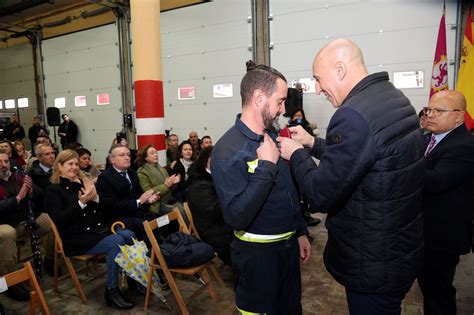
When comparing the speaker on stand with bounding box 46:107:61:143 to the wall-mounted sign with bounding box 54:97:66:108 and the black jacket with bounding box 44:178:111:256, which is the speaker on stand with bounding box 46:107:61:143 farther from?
the black jacket with bounding box 44:178:111:256

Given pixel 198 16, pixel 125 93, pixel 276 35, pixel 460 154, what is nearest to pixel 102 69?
pixel 125 93

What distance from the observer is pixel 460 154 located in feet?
5.96

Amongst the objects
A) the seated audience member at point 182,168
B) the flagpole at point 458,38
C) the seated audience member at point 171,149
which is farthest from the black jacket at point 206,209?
the flagpole at point 458,38

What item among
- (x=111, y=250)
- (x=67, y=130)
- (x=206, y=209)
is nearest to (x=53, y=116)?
(x=67, y=130)

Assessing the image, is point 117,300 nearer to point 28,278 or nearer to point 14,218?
point 28,278

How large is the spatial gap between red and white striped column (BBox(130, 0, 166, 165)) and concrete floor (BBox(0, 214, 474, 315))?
80.2 inches

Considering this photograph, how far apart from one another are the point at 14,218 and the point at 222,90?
186 inches

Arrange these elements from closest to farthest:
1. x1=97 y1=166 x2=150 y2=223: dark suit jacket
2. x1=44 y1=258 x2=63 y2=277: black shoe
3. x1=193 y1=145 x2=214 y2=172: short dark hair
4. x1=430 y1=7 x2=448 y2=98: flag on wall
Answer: x1=193 y1=145 x2=214 y2=172: short dark hair
x1=97 y1=166 x2=150 y2=223: dark suit jacket
x1=44 y1=258 x2=63 y2=277: black shoe
x1=430 y1=7 x2=448 y2=98: flag on wall

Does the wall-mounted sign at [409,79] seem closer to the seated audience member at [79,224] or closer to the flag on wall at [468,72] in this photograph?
the flag on wall at [468,72]

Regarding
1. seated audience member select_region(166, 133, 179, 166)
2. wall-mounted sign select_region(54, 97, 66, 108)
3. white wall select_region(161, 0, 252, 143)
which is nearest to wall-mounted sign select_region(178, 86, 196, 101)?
white wall select_region(161, 0, 252, 143)

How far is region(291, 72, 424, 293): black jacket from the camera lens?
3.97ft

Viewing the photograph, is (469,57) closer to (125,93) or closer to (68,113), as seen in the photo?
(125,93)

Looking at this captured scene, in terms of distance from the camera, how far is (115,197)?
3.27 metres

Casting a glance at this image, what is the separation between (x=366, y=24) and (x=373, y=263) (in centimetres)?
547
